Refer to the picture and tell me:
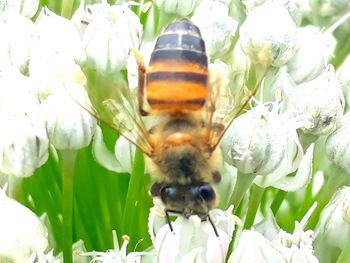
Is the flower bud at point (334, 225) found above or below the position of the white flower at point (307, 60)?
below

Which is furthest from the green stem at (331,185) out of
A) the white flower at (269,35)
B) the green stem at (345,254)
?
the white flower at (269,35)

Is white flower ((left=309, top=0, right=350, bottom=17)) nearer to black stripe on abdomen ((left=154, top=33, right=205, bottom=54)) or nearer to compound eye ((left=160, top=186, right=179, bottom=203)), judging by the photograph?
black stripe on abdomen ((left=154, top=33, right=205, bottom=54))

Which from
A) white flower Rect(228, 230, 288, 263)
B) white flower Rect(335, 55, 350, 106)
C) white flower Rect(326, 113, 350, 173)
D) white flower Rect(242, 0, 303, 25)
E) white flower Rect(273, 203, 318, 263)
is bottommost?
white flower Rect(273, 203, 318, 263)

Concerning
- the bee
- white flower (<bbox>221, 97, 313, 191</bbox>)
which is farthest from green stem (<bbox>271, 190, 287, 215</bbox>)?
the bee

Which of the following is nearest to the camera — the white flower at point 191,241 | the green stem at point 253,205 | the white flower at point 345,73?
the white flower at point 191,241

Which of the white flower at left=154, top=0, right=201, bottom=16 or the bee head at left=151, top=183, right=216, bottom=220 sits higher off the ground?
the white flower at left=154, top=0, right=201, bottom=16

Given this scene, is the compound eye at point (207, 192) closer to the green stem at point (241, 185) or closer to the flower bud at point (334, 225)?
the green stem at point (241, 185)

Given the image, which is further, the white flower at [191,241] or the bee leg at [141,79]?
the bee leg at [141,79]

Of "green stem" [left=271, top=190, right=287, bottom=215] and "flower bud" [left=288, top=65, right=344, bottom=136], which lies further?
"green stem" [left=271, top=190, right=287, bottom=215]
